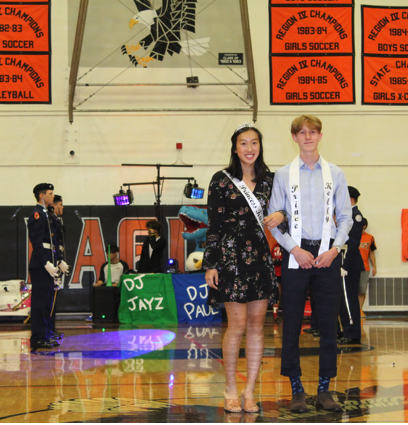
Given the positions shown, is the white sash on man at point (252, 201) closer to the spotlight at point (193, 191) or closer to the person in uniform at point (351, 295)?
the person in uniform at point (351, 295)

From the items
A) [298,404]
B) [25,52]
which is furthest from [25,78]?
[298,404]

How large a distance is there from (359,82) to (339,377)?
8244 millimetres

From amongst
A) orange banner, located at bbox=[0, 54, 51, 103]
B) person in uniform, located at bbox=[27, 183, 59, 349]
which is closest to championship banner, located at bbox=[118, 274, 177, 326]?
person in uniform, located at bbox=[27, 183, 59, 349]

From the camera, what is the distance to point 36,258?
734 centimetres

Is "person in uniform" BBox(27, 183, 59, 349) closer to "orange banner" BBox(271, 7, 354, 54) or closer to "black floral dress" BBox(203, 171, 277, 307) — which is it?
"black floral dress" BBox(203, 171, 277, 307)

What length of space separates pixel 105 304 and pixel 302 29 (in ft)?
21.1

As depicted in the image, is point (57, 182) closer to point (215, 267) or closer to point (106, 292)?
point (106, 292)

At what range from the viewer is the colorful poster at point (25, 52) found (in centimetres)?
1176

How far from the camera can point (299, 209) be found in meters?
3.98

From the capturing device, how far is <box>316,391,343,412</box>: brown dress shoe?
3805mm

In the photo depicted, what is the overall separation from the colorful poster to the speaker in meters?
4.01

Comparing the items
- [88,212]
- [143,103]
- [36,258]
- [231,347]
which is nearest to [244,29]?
[143,103]

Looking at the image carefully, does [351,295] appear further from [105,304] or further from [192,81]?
[192,81]

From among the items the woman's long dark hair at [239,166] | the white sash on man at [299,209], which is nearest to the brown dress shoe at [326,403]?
the white sash on man at [299,209]
